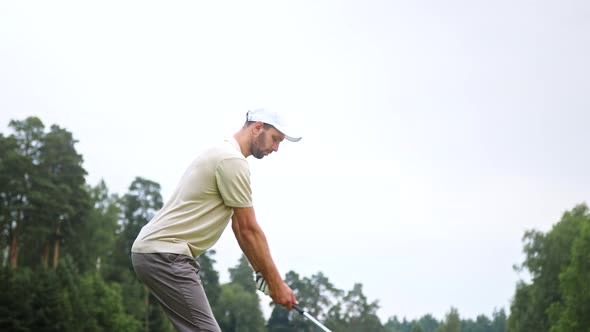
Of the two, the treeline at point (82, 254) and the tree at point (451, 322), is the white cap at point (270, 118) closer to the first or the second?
the treeline at point (82, 254)

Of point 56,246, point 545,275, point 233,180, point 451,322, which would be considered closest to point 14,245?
point 56,246

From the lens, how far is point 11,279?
6094 cm

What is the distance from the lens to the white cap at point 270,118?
→ 26.2ft

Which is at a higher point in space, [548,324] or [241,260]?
[241,260]

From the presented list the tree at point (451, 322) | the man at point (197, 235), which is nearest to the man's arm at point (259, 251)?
the man at point (197, 235)

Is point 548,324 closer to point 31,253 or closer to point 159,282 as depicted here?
point 31,253

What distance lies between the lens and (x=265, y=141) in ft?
26.3

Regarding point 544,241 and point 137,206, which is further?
point 137,206

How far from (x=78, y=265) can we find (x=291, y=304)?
239 ft

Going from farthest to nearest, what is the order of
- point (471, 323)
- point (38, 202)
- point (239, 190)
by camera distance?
point (471, 323)
point (38, 202)
point (239, 190)

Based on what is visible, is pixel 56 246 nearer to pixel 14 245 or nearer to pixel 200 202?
pixel 14 245

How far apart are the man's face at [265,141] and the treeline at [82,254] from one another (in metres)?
54.4

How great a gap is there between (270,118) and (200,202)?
2.88ft

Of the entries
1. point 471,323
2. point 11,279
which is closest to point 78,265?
point 11,279
